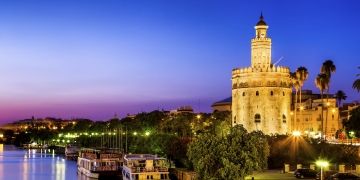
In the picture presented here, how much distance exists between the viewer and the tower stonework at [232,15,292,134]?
7475 centimetres

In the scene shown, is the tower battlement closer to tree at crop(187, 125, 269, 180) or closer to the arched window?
the arched window

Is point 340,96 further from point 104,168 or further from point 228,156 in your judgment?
point 228,156

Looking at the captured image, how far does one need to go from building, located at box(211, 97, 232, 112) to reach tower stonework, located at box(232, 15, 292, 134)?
249 ft

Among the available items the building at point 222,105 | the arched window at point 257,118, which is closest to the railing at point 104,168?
the arched window at point 257,118

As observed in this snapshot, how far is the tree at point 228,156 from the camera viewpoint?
133 ft

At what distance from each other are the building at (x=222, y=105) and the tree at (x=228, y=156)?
10854 cm

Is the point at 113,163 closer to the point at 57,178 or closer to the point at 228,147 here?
the point at 57,178

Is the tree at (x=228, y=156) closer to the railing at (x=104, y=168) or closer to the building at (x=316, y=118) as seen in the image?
the railing at (x=104, y=168)

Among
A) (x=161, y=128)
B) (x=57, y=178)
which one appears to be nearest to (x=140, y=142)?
(x=161, y=128)

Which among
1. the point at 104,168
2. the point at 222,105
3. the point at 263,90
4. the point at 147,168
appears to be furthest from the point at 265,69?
the point at 222,105

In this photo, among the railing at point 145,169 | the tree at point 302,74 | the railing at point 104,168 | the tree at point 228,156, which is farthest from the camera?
the tree at point 302,74

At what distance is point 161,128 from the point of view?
11825cm

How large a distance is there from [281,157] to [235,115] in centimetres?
1538

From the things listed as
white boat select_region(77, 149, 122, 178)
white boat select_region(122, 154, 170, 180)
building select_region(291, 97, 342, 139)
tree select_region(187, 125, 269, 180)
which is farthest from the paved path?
building select_region(291, 97, 342, 139)
